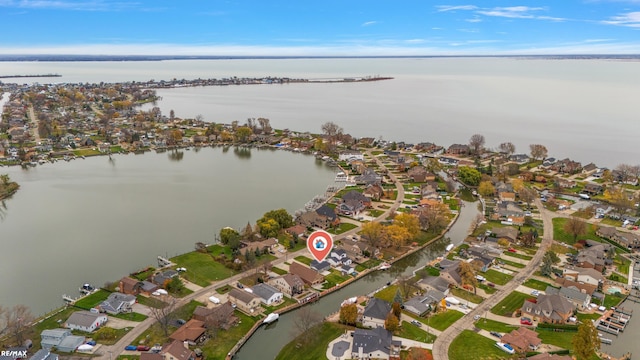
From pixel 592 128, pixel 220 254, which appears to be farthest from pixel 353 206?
pixel 592 128

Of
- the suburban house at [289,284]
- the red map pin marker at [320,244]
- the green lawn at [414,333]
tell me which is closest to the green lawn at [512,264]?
the green lawn at [414,333]

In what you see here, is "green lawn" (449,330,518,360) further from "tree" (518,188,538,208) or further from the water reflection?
the water reflection

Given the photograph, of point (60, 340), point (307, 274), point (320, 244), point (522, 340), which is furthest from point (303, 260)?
point (60, 340)

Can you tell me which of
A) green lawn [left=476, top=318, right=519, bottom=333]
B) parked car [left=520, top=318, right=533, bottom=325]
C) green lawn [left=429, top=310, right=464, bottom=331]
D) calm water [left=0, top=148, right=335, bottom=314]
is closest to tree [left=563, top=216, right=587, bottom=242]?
parked car [left=520, top=318, right=533, bottom=325]

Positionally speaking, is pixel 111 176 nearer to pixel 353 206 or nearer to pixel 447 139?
pixel 353 206

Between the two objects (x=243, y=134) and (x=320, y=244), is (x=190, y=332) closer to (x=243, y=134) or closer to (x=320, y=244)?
(x=320, y=244)

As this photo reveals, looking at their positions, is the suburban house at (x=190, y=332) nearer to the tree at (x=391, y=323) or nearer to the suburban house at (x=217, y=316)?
the suburban house at (x=217, y=316)
